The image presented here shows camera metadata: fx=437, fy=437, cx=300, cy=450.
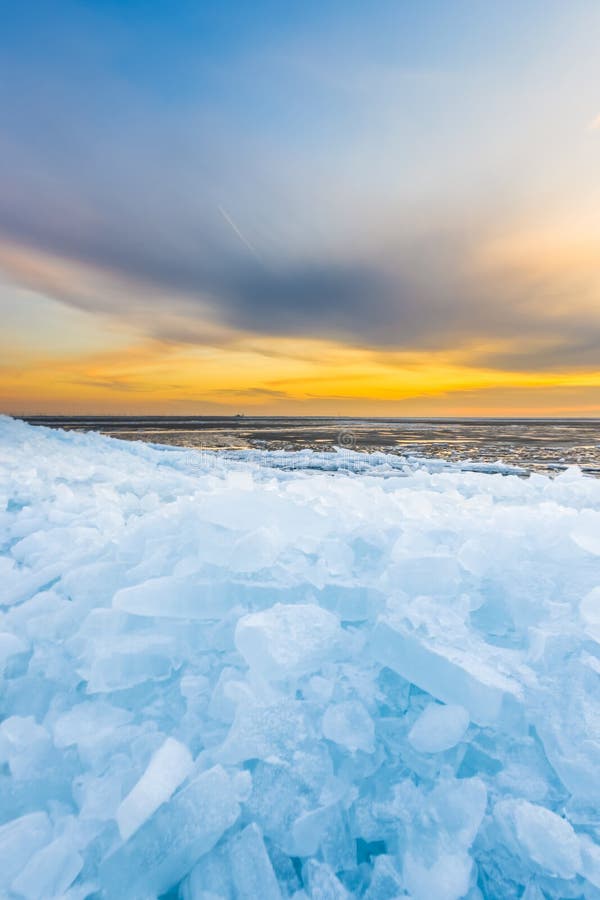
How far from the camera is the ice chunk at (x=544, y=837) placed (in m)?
1.29

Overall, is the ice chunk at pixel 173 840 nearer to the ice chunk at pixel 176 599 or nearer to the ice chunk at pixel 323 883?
the ice chunk at pixel 323 883

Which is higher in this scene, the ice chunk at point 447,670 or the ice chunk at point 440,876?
the ice chunk at point 447,670

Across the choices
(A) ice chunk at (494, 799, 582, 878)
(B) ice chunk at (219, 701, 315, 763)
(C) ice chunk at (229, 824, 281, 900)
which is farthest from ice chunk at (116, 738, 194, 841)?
(A) ice chunk at (494, 799, 582, 878)

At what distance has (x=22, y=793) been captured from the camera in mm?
1558

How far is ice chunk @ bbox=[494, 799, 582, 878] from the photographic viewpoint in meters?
1.29

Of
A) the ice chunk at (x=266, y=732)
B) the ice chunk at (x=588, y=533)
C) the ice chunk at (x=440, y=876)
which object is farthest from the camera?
the ice chunk at (x=588, y=533)

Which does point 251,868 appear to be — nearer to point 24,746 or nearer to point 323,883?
point 323,883

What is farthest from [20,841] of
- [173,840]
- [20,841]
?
[173,840]

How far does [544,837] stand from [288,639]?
1.01m

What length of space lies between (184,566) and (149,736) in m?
0.86

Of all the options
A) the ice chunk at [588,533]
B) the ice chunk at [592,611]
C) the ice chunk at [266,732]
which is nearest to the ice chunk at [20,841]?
the ice chunk at [266,732]

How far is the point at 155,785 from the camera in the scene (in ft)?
4.60

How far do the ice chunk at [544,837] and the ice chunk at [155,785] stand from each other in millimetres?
1043

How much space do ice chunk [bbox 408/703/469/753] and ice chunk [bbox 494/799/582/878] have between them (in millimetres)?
224
